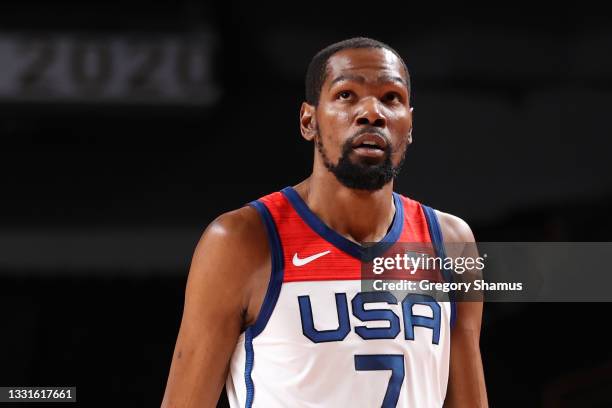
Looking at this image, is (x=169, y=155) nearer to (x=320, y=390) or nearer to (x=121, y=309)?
(x=121, y=309)

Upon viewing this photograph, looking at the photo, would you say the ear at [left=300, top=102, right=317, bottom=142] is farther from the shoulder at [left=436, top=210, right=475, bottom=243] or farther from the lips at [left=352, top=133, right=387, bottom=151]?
the shoulder at [left=436, top=210, right=475, bottom=243]

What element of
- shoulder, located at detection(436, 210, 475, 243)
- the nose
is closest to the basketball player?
the nose

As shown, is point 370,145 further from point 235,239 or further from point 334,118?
point 235,239

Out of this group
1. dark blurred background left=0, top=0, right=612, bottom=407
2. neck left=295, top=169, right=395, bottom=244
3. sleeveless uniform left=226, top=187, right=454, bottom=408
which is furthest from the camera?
dark blurred background left=0, top=0, right=612, bottom=407

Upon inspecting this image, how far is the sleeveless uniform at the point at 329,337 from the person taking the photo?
117 cm

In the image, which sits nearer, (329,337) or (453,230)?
(329,337)

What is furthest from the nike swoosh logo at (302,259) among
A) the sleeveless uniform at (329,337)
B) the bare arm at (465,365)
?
the bare arm at (465,365)

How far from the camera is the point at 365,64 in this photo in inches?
48.5

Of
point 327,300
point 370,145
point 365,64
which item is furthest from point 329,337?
point 365,64

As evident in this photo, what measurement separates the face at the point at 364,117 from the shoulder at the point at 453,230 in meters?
0.15

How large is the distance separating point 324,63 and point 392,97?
0.11m

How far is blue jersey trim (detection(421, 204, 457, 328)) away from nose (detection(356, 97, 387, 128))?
20 cm

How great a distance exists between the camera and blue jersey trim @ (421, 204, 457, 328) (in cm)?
129

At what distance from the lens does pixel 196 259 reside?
123 cm
